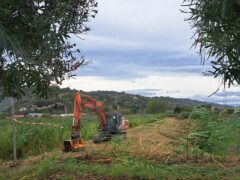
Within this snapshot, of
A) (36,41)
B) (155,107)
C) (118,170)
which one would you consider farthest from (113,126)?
(155,107)

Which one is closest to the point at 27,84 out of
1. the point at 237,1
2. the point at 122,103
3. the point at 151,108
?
the point at 237,1

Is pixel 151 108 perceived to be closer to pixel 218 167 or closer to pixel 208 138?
pixel 208 138

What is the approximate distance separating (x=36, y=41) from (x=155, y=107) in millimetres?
43577

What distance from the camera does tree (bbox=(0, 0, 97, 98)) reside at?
6.41 metres

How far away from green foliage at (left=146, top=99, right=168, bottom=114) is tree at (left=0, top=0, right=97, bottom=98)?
4241cm

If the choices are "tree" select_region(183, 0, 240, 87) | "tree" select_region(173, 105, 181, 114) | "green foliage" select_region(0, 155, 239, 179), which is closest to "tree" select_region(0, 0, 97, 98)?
"tree" select_region(183, 0, 240, 87)

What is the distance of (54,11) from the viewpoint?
6.80m

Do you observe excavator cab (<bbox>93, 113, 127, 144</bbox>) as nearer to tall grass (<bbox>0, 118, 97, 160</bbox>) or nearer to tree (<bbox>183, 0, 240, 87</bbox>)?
tall grass (<bbox>0, 118, 97, 160</bbox>)

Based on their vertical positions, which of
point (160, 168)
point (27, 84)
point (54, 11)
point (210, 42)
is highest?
point (54, 11)

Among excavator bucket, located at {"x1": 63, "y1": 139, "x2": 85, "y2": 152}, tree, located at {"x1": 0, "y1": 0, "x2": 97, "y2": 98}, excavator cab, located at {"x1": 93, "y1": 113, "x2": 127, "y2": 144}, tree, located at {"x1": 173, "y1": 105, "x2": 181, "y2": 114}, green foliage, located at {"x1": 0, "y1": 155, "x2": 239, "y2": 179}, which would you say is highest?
tree, located at {"x1": 0, "y1": 0, "x2": 97, "y2": 98}

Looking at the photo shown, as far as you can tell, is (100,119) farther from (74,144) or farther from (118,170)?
(118,170)

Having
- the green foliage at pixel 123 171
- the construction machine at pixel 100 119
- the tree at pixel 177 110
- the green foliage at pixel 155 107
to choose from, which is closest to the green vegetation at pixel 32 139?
the construction machine at pixel 100 119

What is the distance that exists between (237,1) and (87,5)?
7.72 ft

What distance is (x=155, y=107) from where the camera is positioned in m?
50.0
